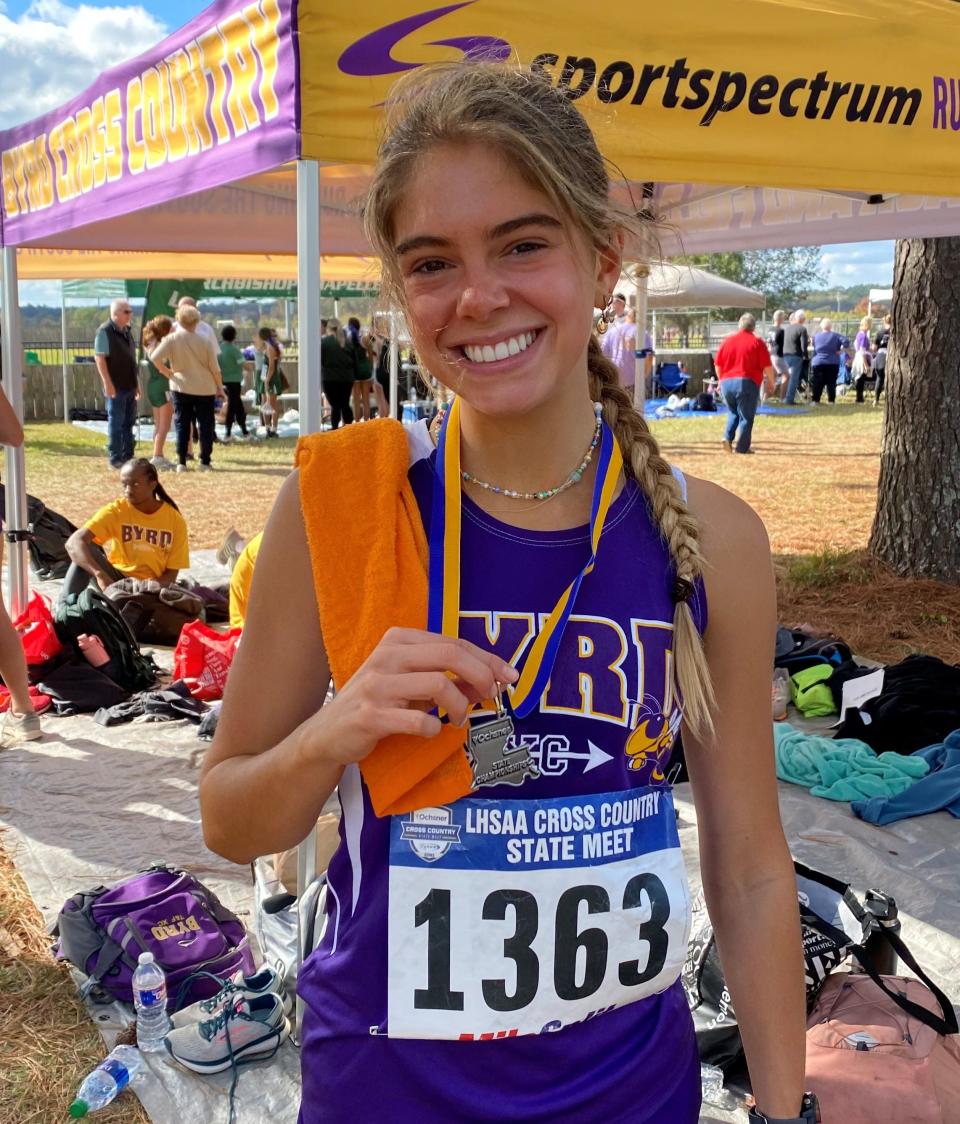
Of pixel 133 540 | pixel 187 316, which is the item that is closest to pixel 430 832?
pixel 133 540

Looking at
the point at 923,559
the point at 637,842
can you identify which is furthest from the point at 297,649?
the point at 923,559

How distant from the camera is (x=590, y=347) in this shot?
1.57 metres

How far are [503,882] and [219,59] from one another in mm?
2799

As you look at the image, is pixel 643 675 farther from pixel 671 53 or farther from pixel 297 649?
pixel 671 53

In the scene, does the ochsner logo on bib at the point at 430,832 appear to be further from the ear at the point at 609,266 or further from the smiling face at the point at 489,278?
the ear at the point at 609,266

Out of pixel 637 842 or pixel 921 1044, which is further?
pixel 921 1044

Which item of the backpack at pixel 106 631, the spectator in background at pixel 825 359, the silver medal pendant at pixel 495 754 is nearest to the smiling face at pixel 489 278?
the silver medal pendant at pixel 495 754

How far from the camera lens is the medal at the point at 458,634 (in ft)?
3.79

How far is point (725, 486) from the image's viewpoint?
41.0 ft

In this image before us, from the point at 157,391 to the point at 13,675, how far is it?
1059 centimetres

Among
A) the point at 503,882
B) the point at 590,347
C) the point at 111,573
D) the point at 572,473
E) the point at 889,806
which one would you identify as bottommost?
the point at 889,806

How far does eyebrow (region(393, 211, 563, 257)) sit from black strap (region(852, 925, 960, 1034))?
2004mm

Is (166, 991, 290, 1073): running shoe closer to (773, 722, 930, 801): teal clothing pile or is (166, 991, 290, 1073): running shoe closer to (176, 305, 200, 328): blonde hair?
(773, 722, 930, 801): teal clothing pile

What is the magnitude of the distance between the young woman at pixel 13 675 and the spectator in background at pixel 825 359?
69.3 ft
